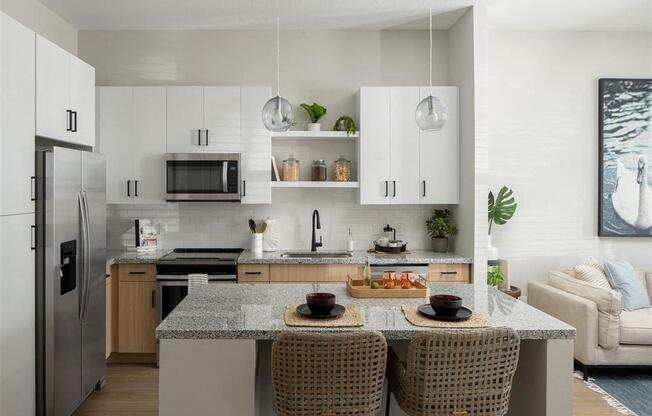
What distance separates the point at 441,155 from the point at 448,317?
2.54m

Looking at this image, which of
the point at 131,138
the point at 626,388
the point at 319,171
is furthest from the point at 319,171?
the point at 626,388

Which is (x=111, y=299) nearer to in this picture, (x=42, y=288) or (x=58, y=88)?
(x=42, y=288)

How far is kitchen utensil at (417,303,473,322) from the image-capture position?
7.40 ft

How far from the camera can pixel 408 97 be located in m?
4.53

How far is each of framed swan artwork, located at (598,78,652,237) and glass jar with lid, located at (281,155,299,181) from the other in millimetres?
2991

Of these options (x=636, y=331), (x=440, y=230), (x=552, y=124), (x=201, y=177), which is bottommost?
(x=636, y=331)

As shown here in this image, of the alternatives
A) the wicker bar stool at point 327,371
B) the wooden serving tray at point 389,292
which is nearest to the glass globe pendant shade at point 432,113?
the wooden serving tray at point 389,292

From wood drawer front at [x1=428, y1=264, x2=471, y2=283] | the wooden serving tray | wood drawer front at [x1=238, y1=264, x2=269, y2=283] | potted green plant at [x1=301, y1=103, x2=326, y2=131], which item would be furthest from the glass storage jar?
the wooden serving tray

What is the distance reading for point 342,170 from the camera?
4680mm

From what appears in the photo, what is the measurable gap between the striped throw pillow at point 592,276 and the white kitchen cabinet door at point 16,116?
4.23 metres

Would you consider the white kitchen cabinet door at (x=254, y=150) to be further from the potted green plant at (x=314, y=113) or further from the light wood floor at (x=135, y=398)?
the light wood floor at (x=135, y=398)

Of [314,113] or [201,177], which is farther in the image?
[314,113]

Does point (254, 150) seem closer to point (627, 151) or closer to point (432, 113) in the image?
point (432, 113)

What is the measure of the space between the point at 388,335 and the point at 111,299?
2.96 meters
